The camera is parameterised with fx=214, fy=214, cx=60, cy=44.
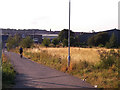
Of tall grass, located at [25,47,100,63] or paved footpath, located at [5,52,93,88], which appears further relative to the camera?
tall grass, located at [25,47,100,63]

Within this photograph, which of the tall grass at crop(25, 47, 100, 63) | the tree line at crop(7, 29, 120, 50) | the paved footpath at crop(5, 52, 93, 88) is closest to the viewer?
the paved footpath at crop(5, 52, 93, 88)

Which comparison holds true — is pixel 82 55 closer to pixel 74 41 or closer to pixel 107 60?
pixel 107 60

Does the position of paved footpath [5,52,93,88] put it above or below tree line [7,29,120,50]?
below

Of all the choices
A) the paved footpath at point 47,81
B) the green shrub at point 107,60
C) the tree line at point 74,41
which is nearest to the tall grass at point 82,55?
the green shrub at point 107,60

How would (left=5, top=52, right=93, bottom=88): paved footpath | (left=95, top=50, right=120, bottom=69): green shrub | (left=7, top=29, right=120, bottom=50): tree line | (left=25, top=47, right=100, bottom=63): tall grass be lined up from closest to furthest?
(left=5, top=52, right=93, bottom=88): paved footpath
(left=95, top=50, right=120, bottom=69): green shrub
(left=25, top=47, right=100, bottom=63): tall grass
(left=7, top=29, right=120, bottom=50): tree line

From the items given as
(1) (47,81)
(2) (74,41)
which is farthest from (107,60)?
(2) (74,41)

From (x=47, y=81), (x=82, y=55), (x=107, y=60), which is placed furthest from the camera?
(x=82, y=55)

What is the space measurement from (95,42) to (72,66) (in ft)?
188

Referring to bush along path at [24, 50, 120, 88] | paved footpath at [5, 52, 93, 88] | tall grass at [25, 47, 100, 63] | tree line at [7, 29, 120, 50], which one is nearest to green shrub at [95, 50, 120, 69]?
bush along path at [24, 50, 120, 88]

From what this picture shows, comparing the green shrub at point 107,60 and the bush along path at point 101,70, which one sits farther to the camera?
the green shrub at point 107,60

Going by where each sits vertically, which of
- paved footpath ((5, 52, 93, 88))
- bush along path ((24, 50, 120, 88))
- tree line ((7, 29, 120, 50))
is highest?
tree line ((7, 29, 120, 50))

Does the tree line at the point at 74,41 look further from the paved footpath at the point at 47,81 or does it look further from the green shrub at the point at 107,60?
the paved footpath at the point at 47,81

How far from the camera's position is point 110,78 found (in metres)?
10.2

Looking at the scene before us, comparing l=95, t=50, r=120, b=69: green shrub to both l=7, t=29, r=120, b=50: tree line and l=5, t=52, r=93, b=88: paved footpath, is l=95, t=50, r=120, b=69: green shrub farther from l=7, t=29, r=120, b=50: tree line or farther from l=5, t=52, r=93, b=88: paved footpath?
l=7, t=29, r=120, b=50: tree line
